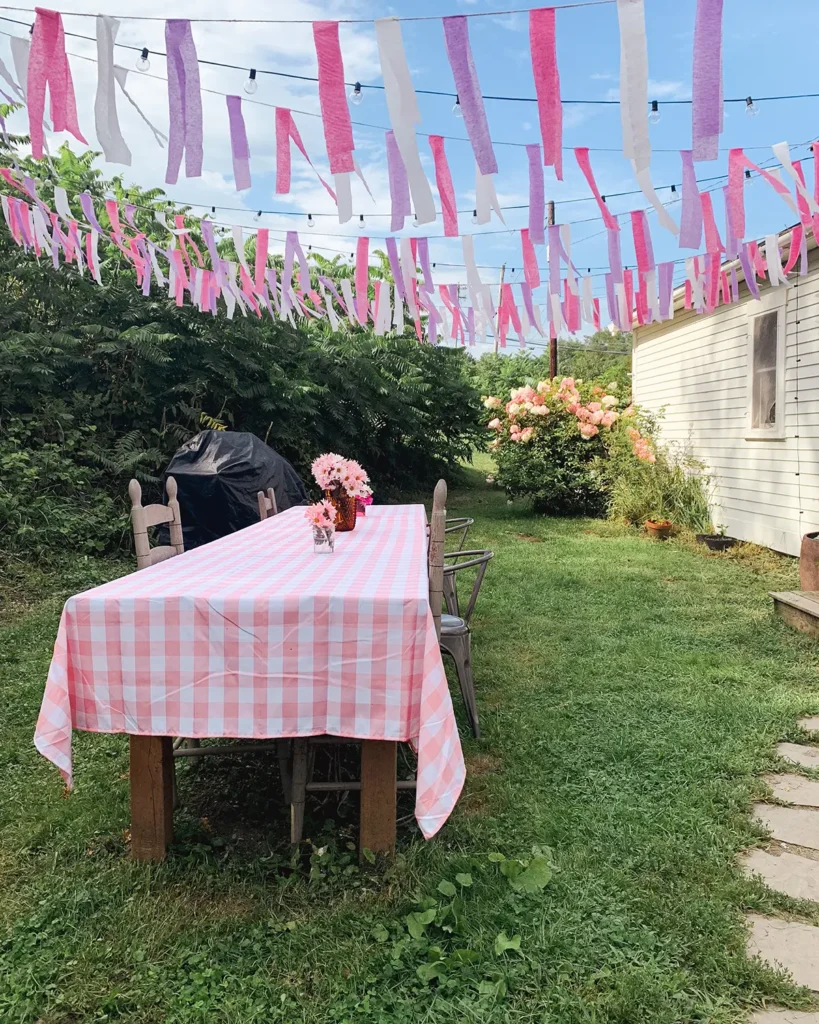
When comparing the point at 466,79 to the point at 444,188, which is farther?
the point at 444,188

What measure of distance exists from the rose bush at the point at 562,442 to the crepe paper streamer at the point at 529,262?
18.1 feet

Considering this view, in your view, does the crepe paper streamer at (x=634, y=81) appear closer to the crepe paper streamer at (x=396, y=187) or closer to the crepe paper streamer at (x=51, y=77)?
the crepe paper streamer at (x=396, y=187)

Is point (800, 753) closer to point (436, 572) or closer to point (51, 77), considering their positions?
point (436, 572)

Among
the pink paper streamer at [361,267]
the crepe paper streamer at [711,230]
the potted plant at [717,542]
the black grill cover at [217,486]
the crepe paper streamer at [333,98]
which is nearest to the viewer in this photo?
the crepe paper streamer at [333,98]

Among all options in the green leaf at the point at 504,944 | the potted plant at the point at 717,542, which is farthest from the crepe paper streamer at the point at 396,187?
the potted plant at the point at 717,542

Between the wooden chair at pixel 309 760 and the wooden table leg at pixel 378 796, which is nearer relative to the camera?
the wooden table leg at pixel 378 796

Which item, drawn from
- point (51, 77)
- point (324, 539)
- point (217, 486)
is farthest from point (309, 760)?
point (217, 486)

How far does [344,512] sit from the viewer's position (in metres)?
3.51

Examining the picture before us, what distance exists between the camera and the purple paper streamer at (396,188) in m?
3.01

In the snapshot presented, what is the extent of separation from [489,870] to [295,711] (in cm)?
76

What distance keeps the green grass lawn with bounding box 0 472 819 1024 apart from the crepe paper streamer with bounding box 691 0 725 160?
7.69 feet

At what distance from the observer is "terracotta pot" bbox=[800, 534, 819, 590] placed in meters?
4.98

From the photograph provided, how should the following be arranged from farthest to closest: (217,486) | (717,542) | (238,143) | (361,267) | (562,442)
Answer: (562,442) < (717,542) < (217,486) < (361,267) < (238,143)

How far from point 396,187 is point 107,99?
1.16m
